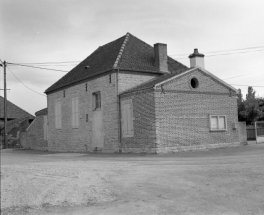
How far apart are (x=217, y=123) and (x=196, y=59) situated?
171 inches

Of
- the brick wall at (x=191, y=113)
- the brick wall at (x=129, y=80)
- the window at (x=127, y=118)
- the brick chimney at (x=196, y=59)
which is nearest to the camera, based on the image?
the brick wall at (x=191, y=113)

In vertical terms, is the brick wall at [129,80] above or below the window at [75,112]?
above

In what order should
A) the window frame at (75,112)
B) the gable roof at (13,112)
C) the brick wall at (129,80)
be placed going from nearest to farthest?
the brick wall at (129,80) < the window frame at (75,112) < the gable roof at (13,112)

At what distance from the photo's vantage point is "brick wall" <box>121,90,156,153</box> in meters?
19.1

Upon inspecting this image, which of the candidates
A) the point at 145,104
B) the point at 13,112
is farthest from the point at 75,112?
the point at 13,112

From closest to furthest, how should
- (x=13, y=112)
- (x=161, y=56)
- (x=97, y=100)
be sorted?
Answer: (x=161, y=56), (x=97, y=100), (x=13, y=112)

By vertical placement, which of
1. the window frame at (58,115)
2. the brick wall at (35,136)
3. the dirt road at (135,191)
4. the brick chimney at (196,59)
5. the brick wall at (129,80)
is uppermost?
the brick chimney at (196,59)

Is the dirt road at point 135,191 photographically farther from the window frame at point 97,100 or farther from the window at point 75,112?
the window at point 75,112

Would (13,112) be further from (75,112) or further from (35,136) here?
(75,112)

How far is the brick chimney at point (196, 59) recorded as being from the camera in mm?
22383

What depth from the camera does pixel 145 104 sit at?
19656 millimetres

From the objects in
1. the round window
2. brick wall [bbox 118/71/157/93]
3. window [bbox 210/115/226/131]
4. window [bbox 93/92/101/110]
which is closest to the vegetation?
window [bbox 210/115/226/131]

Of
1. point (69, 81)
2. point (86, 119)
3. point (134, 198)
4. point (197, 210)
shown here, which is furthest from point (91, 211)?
point (69, 81)

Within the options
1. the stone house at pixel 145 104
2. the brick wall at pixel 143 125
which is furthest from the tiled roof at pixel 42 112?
the brick wall at pixel 143 125
